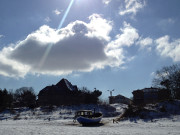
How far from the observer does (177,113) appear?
38.3m

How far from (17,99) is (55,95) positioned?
41.4 metres

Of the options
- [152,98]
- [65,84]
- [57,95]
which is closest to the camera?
[57,95]

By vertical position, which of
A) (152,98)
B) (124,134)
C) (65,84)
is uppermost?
(65,84)

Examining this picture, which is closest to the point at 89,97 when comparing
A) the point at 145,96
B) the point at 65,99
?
the point at 65,99

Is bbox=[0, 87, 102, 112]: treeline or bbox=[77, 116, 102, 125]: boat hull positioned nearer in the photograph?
bbox=[77, 116, 102, 125]: boat hull

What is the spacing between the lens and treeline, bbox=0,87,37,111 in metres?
59.6

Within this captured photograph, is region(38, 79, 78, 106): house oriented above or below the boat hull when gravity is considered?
above

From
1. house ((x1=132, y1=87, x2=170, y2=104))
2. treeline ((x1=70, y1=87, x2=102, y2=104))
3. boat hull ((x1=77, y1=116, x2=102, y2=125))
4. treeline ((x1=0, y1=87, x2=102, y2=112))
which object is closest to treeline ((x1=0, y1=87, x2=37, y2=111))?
treeline ((x1=0, y1=87, x2=102, y2=112))

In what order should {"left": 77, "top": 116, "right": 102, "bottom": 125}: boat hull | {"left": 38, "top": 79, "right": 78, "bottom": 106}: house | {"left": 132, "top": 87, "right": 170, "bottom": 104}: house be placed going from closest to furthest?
1. {"left": 77, "top": 116, "right": 102, "bottom": 125}: boat hull
2. {"left": 38, "top": 79, "right": 78, "bottom": 106}: house
3. {"left": 132, "top": 87, "right": 170, "bottom": 104}: house

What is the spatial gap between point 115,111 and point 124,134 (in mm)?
32628

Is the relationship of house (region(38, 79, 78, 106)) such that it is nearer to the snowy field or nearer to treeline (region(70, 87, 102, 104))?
treeline (region(70, 87, 102, 104))

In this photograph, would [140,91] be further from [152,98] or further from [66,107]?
[66,107]

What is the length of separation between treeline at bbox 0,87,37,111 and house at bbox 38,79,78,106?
4441 mm

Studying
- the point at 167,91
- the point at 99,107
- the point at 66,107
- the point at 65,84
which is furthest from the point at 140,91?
the point at 66,107
